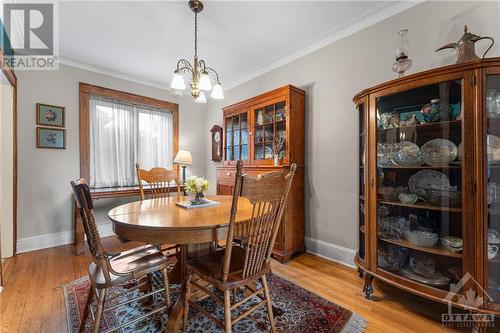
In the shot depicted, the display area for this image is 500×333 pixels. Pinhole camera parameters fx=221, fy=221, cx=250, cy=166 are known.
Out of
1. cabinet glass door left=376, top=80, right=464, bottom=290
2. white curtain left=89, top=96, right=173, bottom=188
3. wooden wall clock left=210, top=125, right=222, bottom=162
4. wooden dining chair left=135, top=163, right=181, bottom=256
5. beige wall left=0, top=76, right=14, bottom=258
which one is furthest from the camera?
wooden wall clock left=210, top=125, right=222, bottom=162

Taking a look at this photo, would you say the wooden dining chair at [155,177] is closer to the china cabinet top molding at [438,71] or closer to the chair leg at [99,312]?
the chair leg at [99,312]

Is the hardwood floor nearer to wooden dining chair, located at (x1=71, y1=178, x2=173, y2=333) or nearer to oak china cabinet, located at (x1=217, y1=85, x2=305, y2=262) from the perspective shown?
oak china cabinet, located at (x1=217, y1=85, x2=305, y2=262)

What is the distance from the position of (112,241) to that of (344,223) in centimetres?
312

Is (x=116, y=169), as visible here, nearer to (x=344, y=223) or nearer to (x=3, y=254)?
(x=3, y=254)

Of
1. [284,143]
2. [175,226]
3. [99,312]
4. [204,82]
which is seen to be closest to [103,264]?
[99,312]

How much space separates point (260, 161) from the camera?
110 inches

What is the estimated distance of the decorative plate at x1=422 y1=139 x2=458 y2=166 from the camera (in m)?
1.48

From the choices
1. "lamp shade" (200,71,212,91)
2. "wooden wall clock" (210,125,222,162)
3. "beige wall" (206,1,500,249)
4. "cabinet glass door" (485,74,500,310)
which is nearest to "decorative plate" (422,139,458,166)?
"cabinet glass door" (485,74,500,310)

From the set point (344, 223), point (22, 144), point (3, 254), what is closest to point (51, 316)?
point (3, 254)

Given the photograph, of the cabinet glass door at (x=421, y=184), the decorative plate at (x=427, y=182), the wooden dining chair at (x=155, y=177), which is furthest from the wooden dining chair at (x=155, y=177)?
the decorative plate at (x=427, y=182)

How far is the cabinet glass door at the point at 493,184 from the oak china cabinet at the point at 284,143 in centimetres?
154

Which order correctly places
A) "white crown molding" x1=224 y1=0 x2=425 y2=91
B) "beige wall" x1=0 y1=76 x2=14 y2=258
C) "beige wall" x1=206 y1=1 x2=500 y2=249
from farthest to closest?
"beige wall" x1=0 y1=76 x2=14 y2=258
"white crown molding" x1=224 y1=0 x2=425 y2=91
"beige wall" x1=206 y1=1 x2=500 y2=249

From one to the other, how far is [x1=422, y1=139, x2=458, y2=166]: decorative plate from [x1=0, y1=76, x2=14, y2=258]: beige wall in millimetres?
4148

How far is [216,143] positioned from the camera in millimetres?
4105
